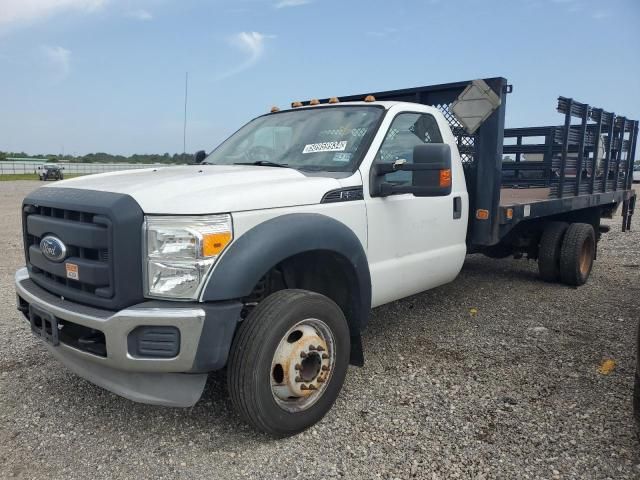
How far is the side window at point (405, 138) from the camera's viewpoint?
3.76 meters

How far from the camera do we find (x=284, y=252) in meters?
2.83

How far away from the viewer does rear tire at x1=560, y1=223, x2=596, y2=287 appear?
20.1 ft

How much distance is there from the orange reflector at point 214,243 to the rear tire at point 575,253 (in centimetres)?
484

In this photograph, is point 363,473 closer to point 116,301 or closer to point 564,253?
point 116,301

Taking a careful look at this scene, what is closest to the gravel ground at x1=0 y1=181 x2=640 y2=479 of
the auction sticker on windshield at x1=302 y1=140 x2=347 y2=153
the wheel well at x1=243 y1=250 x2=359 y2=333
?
the wheel well at x1=243 y1=250 x2=359 y2=333

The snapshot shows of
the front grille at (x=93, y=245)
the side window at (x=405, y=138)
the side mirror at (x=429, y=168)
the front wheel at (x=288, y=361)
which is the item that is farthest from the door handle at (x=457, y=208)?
the front grille at (x=93, y=245)

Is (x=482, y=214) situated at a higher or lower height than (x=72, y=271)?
higher

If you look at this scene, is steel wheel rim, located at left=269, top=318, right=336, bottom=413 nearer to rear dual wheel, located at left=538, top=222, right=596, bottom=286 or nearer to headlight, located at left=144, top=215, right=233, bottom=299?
headlight, located at left=144, top=215, right=233, bottom=299

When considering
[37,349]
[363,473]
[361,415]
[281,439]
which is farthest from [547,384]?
[37,349]

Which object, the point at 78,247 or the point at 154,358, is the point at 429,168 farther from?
the point at 78,247

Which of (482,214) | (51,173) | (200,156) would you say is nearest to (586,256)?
(482,214)

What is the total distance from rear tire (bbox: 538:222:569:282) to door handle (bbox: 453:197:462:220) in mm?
2442

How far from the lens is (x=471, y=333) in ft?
15.5

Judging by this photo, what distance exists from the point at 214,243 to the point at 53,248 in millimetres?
971
